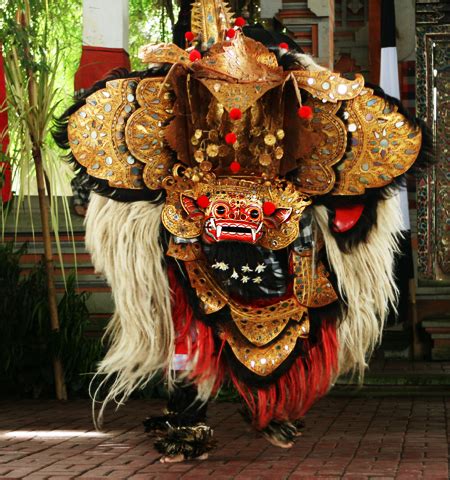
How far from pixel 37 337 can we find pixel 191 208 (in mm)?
2779

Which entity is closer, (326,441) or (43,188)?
(326,441)

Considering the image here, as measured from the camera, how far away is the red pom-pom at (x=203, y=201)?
5418 mm

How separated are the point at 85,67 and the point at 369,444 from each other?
4433mm

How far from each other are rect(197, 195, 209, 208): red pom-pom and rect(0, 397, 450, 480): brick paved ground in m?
1.16

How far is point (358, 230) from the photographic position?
5629mm

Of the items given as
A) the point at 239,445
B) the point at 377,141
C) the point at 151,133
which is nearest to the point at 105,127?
the point at 151,133

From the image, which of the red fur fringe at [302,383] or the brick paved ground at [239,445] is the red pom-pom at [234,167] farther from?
the brick paved ground at [239,445]

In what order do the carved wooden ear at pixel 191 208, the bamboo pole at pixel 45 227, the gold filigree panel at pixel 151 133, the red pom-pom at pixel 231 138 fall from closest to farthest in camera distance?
the red pom-pom at pixel 231 138 < the carved wooden ear at pixel 191 208 < the gold filigree panel at pixel 151 133 < the bamboo pole at pixel 45 227

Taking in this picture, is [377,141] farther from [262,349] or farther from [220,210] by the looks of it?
[262,349]

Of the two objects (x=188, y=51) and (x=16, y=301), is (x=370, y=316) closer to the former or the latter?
(x=188, y=51)

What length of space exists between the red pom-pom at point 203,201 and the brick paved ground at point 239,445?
116 centimetres

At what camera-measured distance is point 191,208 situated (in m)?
5.48

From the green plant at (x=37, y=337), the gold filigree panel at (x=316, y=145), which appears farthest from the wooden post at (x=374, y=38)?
the gold filigree panel at (x=316, y=145)

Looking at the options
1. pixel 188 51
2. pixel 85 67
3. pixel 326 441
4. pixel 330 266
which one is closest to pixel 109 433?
pixel 326 441
